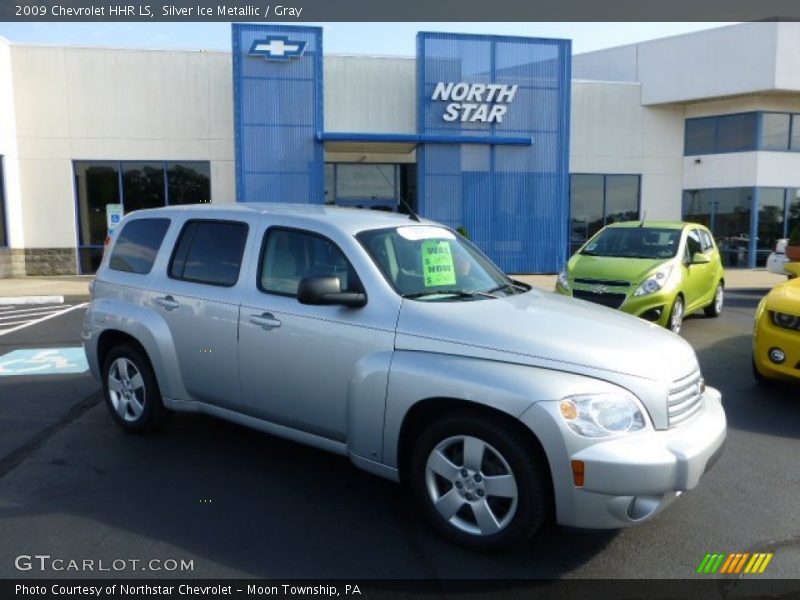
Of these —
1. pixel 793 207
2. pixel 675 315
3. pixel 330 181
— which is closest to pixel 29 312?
pixel 330 181

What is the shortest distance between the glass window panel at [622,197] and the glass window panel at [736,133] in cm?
311

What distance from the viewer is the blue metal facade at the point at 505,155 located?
1909 cm

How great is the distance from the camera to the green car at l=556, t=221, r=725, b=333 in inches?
336

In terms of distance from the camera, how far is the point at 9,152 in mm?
18000

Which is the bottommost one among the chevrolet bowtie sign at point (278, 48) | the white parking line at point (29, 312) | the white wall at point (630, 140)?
the white parking line at point (29, 312)

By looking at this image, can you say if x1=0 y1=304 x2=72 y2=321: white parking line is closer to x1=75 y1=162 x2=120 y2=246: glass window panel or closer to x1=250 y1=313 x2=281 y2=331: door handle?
x1=75 y1=162 x2=120 y2=246: glass window panel

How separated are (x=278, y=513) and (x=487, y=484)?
1.31 meters

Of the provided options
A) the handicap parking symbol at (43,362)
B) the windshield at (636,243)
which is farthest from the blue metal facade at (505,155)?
the handicap parking symbol at (43,362)

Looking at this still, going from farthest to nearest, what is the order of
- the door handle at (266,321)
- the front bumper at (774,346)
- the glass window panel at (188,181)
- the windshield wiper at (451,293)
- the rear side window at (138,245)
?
the glass window panel at (188,181) → the front bumper at (774,346) → the rear side window at (138,245) → the door handle at (266,321) → the windshield wiper at (451,293)

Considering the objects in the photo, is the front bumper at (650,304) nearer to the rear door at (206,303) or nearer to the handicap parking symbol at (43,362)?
the rear door at (206,303)

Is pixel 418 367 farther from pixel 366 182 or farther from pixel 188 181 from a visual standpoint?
pixel 366 182

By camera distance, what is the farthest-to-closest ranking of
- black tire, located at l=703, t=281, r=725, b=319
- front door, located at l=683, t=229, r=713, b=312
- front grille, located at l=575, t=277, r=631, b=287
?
black tire, located at l=703, t=281, r=725, b=319 < front door, located at l=683, t=229, r=713, b=312 < front grille, located at l=575, t=277, r=631, b=287

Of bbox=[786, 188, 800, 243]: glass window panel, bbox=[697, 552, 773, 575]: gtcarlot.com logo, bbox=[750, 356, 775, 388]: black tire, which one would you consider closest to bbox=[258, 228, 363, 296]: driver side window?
bbox=[697, 552, 773, 575]: gtcarlot.com logo

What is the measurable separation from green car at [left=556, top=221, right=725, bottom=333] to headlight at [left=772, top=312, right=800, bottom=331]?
2.44 m
